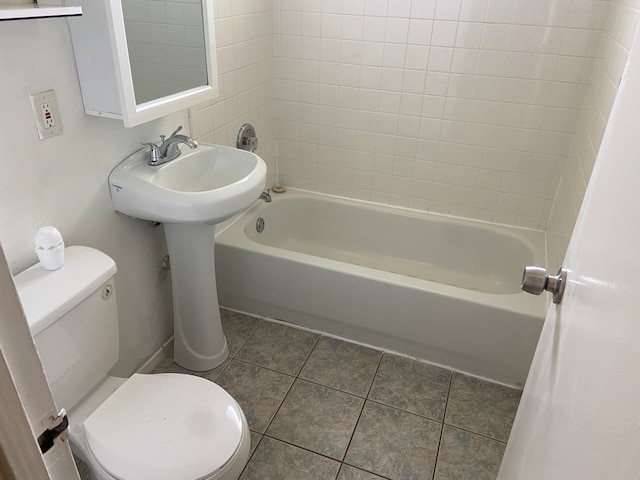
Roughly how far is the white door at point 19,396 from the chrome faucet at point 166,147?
1201mm

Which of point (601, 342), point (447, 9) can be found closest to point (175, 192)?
point (601, 342)

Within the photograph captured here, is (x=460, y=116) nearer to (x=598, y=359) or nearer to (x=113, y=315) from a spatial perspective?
(x=113, y=315)

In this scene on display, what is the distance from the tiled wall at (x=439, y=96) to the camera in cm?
204

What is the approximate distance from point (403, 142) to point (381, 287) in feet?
2.74

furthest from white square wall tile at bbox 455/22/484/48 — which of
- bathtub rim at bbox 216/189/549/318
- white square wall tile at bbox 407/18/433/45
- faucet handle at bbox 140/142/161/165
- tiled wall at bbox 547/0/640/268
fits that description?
faucet handle at bbox 140/142/161/165

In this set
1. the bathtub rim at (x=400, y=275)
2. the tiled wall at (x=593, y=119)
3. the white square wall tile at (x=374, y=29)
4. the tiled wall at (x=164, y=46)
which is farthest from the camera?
the white square wall tile at (x=374, y=29)

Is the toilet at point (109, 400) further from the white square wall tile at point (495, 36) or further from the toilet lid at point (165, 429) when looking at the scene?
the white square wall tile at point (495, 36)

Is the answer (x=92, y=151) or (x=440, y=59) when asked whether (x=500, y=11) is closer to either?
(x=440, y=59)

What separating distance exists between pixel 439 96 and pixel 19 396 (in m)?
2.17

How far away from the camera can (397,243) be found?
8.63ft

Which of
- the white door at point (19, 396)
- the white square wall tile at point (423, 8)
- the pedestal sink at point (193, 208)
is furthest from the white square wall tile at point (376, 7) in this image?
the white door at point (19, 396)

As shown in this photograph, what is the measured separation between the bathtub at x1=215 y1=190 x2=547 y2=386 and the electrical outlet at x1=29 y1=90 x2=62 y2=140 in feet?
3.31

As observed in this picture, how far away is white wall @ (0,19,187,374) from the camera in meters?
1.17

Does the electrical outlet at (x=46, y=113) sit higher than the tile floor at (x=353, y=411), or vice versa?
the electrical outlet at (x=46, y=113)
